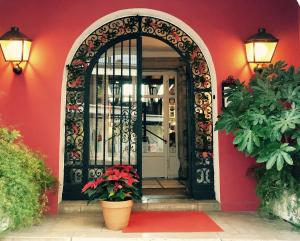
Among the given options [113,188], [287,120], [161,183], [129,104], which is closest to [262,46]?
[287,120]

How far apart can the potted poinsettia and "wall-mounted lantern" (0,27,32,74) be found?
7.83 ft

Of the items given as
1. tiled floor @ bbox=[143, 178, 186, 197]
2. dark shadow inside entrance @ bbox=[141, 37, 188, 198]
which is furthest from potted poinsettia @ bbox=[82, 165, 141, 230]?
dark shadow inside entrance @ bbox=[141, 37, 188, 198]

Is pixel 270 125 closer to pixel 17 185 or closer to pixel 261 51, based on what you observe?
pixel 261 51

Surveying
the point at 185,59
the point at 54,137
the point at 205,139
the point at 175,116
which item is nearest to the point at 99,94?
the point at 54,137

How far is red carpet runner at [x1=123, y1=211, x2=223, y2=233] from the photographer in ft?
14.3

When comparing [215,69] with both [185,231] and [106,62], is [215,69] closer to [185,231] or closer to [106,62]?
[106,62]

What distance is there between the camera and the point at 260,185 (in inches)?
189

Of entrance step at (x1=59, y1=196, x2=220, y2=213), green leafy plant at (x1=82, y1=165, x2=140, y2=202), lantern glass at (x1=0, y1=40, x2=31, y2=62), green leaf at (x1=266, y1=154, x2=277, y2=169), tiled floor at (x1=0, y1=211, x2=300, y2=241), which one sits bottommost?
tiled floor at (x1=0, y1=211, x2=300, y2=241)

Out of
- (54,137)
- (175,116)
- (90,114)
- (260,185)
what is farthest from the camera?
(175,116)

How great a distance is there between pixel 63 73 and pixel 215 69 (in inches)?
102

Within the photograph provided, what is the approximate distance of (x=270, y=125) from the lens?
4.06 m

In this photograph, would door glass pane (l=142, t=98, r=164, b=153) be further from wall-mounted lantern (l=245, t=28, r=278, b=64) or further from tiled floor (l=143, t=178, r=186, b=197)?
wall-mounted lantern (l=245, t=28, r=278, b=64)

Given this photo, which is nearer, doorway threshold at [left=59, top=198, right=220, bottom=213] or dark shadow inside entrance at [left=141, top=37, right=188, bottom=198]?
doorway threshold at [left=59, top=198, right=220, bottom=213]

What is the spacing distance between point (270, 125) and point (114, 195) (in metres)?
2.19
